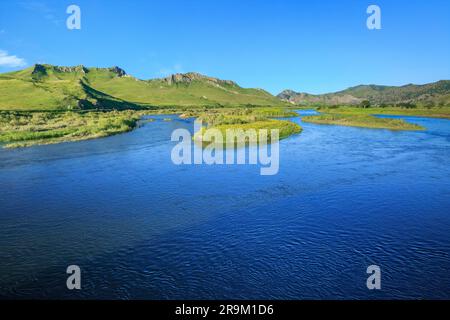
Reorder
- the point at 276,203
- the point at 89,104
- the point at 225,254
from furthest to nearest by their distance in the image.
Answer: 1. the point at 89,104
2. the point at 276,203
3. the point at 225,254

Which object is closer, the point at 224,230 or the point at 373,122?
the point at 224,230

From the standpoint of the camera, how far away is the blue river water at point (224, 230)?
58.7 ft

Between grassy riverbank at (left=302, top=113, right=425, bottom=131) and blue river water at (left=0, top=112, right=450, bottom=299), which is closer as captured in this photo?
blue river water at (left=0, top=112, right=450, bottom=299)

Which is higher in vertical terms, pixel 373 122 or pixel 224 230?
pixel 373 122

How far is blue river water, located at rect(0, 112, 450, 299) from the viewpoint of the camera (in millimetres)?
17891

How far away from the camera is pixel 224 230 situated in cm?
2472

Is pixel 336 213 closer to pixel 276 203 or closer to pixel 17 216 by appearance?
pixel 276 203

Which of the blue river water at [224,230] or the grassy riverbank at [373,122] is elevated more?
the grassy riverbank at [373,122]

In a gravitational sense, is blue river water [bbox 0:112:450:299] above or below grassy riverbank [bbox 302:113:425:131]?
below

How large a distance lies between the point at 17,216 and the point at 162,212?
36.9 ft

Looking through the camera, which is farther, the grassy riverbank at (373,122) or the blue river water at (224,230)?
the grassy riverbank at (373,122)

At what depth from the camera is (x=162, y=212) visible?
2836 cm
